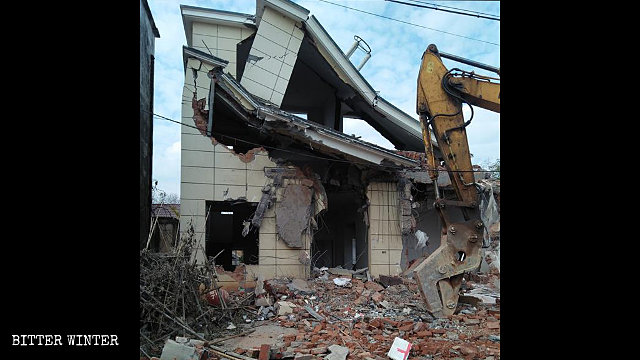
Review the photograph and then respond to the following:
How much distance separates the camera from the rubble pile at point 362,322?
205 inches

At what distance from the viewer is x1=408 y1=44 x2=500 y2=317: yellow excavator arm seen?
6.87 m

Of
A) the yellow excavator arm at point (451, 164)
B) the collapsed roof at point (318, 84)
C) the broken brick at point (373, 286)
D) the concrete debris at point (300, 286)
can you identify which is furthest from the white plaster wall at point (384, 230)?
the yellow excavator arm at point (451, 164)

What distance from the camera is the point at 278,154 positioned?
32.0ft

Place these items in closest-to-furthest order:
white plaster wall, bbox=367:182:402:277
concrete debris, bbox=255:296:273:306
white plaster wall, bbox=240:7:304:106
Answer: concrete debris, bbox=255:296:273:306, white plaster wall, bbox=367:182:402:277, white plaster wall, bbox=240:7:304:106

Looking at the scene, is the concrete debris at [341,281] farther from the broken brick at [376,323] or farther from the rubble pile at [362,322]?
the broken brick at [376,323]

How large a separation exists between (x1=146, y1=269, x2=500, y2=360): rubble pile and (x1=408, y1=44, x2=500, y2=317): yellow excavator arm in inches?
23.5

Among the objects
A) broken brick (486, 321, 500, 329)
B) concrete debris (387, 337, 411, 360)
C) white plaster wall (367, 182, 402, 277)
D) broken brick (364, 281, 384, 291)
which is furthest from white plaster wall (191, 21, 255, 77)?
broken brick (486, 321, 500, 329)

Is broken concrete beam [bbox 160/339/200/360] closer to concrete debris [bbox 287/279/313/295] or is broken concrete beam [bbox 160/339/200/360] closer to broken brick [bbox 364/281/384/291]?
concrete debris [bbox 287/279/313/295]

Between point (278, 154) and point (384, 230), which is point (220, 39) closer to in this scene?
point (278, 154)

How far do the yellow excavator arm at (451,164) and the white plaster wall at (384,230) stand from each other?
2645 millimetres

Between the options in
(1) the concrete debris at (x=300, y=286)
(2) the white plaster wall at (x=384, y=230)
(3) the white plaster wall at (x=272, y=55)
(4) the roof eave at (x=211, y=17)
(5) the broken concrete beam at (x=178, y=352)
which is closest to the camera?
(5) the broken concrete beam at (x=178, y=352)

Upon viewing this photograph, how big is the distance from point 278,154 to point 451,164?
13.6 ft
